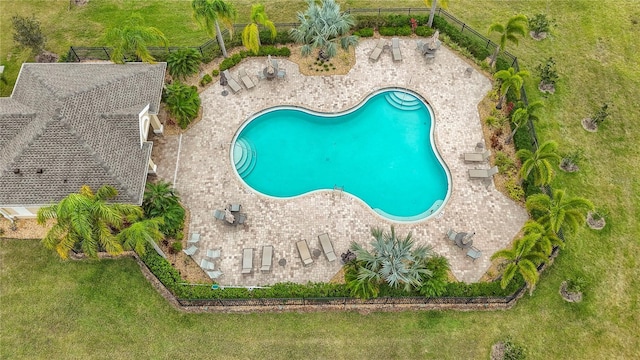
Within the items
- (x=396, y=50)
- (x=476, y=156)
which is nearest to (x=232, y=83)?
(x=396, y=50)

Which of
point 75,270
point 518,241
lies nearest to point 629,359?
point 518,241

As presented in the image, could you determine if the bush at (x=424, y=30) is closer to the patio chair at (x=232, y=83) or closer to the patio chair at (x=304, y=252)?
the patio chair at (x=232, y=83)

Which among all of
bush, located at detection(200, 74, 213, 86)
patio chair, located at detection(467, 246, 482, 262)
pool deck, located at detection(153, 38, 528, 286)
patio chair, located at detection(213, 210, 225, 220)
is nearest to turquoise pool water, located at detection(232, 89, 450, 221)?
pool deck, located at detection(153, 38, 528, 286)

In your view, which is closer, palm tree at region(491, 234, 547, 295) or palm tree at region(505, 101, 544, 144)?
palm tree at region(491, 234, 547, 295)

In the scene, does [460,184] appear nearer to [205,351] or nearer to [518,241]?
[518,241]

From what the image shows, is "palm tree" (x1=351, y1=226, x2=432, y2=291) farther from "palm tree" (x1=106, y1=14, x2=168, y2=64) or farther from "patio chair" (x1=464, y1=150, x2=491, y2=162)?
"palm tree" (x1=106, y1=14, x2=168, y2=64)

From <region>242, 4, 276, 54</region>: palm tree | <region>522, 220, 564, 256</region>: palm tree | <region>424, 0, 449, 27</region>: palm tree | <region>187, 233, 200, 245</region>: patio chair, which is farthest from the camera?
<region>424, 0, 449, 27</region>: palm tree

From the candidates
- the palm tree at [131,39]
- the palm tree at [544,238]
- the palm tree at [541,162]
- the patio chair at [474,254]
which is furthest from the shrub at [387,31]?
the palm tree at [544,238]
